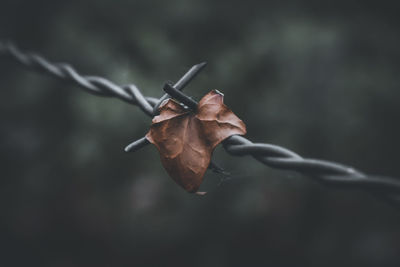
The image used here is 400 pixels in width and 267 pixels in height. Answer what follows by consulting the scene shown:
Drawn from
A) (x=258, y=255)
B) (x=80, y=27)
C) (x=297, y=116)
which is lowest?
(x=258, y=255)

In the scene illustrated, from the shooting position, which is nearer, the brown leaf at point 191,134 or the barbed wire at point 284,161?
the barbed wire at point 284,161

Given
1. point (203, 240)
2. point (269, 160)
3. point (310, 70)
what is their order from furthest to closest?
point (310, 70), point (203, 240), point (269, 160)

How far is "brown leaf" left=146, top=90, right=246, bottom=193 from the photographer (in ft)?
1.46

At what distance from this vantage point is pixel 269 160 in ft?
1.27

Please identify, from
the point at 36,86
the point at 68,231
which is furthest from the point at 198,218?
the point at 36,86

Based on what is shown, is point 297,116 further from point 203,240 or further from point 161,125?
point 161,125

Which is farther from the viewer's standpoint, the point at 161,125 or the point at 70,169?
the point at 70,169

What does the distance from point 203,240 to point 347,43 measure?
1.13 meters

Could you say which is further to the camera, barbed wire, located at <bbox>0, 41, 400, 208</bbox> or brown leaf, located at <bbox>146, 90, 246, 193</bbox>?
brown leaf, located at <bbox>146, 90, 246, 193</bbox>

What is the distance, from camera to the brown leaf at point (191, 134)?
17.5 inches

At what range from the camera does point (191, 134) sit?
46cm

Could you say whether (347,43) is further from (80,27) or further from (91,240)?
(91,240)

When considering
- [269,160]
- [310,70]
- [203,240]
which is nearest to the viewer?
[269,160]

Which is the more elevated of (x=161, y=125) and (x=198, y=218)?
(x=198, y=218)
